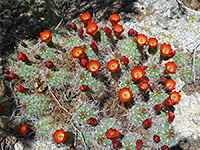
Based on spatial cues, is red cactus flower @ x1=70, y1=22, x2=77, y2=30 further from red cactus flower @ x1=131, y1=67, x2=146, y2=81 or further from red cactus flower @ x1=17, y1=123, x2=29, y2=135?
red cactus flower @ x1=17, y1=123, x2=29, y2=135

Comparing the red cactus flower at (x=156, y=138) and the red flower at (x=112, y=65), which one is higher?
the red flower at (x=112, y=65)

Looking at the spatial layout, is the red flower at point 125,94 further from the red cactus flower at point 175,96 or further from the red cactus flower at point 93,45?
the red cactus flower at point 93,45

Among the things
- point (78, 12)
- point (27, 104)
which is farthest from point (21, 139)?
point (78, 12)

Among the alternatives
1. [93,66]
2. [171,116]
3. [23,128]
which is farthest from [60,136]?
[171,116]

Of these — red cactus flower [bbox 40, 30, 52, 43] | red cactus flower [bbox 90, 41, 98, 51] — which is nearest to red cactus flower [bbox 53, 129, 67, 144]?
red cactus flower [bbox 90, 41, 98, 51]

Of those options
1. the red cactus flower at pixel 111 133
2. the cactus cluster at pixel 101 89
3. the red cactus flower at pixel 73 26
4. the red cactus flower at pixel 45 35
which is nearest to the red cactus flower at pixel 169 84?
the cactus cluster at pixel 101 89
